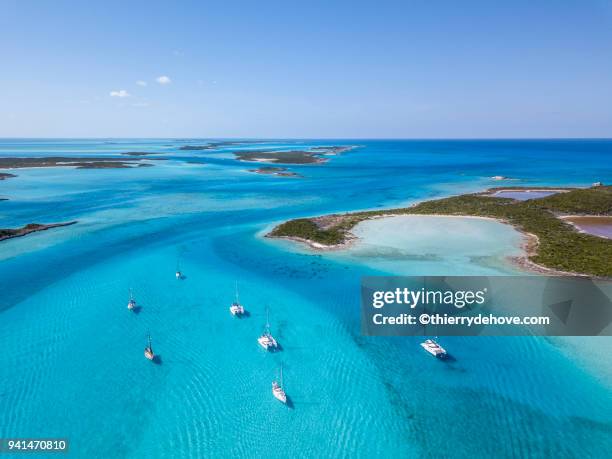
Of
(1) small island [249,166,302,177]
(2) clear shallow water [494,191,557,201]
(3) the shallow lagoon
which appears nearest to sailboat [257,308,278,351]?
(3) the shallow lagoon

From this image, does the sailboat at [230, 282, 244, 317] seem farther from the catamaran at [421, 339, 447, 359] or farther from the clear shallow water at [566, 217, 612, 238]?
the clear shallow water at [566, 217, 612, 238]

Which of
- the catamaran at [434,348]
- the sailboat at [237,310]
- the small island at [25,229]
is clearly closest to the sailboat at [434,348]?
the catamaran at [434,348]

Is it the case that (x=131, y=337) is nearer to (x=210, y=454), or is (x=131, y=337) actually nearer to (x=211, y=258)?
(x=210, y=454)

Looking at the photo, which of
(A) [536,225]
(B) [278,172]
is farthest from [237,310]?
(B) [278,172]

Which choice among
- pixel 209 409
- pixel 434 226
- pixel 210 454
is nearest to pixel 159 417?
pixel 209 409

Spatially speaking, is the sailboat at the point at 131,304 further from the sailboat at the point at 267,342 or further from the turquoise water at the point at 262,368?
the sailboat at the point at 267,342

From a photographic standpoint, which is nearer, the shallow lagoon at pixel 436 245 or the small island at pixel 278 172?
the shallow lagoon at pixel 436 245

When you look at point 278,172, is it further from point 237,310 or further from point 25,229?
point 237,310
